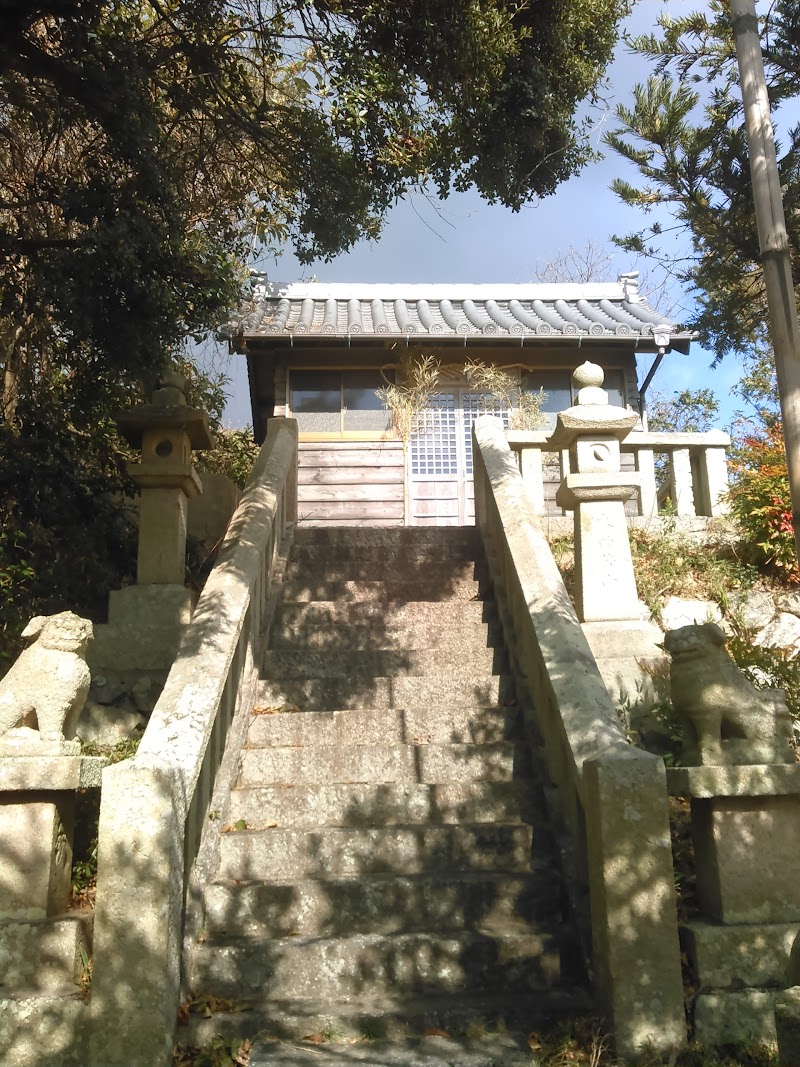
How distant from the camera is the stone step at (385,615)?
654cm

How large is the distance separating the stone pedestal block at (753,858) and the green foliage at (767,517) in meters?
3.89

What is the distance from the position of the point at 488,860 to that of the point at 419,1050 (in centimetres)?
113

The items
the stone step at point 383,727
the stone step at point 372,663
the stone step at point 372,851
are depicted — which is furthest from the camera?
the stone step at point 372,663

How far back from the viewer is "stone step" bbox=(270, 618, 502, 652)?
6.39 m

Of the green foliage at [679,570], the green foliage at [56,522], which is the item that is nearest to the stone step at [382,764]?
the green foliage at [56,522]

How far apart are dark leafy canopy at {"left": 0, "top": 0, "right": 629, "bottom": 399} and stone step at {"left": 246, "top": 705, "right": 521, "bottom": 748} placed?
2.36m

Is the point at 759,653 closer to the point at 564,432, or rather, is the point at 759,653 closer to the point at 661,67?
the point at 564,432

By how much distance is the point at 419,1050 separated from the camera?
3.52m

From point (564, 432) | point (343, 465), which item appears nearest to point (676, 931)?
point (564, 432)

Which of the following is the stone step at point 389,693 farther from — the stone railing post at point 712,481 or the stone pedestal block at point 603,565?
the stone railing post at point 712,481

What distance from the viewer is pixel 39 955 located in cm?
370

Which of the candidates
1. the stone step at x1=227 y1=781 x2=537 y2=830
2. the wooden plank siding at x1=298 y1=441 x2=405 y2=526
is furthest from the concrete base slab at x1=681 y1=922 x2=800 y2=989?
the wooden plank siding at x1=298 y1=441 x2=405 y2=526

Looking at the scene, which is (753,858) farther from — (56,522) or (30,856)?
(56,522)

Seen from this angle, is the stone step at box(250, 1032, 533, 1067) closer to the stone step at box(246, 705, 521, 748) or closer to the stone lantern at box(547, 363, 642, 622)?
the stone step at box(246, 705, 521, 748)
